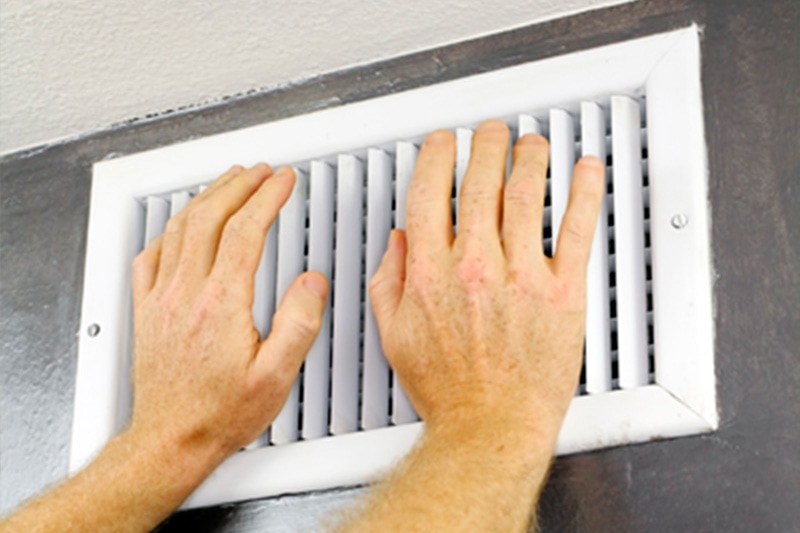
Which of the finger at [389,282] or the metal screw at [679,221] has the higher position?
the metal screw at [679,221]

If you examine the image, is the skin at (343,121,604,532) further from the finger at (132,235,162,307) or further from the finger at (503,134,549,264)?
the finger at (132,235,162,307)

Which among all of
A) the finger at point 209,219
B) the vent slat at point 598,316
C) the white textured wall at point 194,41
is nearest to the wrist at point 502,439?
the vent slat at point 598,316

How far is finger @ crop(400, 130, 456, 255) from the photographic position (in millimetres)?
935

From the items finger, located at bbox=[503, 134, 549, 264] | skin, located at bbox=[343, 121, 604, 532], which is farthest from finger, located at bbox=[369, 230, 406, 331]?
finger, located at bbox=[503, 134, 549, 264]

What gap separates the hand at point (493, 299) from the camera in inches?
33.8

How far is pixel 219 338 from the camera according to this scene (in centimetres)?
101

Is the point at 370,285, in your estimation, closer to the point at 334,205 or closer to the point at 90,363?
the point at 334,205

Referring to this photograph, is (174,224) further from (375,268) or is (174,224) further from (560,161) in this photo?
(560,161)

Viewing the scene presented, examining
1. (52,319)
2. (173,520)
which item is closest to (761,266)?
(173,520)

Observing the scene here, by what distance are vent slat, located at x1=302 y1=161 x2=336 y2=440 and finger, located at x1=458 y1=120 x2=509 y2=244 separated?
19 centimetres

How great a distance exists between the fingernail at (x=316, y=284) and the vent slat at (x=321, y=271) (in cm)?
2

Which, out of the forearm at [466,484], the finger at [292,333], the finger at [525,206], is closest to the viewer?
the forearm at [466,484]

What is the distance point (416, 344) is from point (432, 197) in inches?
5.1

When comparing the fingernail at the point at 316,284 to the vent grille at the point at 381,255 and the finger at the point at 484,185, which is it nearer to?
the vent grille at the point at 381,255
